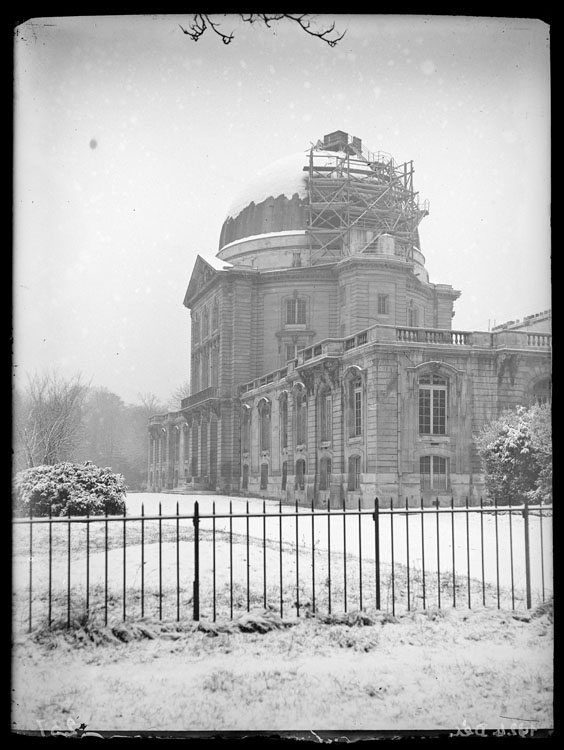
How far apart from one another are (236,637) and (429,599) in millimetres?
2486

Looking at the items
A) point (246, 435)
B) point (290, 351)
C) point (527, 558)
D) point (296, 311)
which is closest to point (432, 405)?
point (246, 435)

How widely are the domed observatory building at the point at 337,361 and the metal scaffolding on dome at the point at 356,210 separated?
0.24 ft

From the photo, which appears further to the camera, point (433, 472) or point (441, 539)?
point (433, 472)

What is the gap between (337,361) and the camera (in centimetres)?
1852

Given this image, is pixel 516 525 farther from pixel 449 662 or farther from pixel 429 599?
pixel 449 662

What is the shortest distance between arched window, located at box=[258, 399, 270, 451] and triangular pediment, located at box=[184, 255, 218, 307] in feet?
14.0

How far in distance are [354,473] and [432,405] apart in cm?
306

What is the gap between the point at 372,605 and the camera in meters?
8.41

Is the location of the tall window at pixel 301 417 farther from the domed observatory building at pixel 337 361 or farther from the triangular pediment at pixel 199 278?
the triangular pediment at pixel 199 278

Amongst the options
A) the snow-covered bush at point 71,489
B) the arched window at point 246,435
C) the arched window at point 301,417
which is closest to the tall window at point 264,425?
the arched window at point 246,435

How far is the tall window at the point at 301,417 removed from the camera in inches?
749

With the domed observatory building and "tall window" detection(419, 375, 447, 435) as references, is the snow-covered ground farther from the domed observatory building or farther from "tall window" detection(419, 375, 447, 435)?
"tall window" detection(419, 375, 447, 435)

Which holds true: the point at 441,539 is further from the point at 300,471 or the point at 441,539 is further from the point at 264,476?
the point at 300,471
